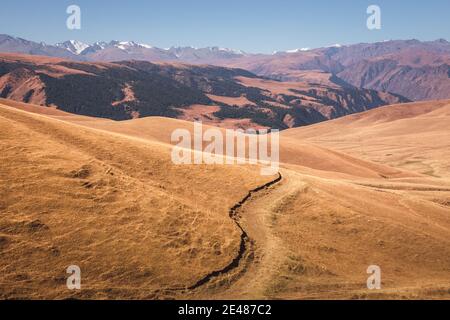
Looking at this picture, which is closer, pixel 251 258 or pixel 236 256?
pixel 236 256

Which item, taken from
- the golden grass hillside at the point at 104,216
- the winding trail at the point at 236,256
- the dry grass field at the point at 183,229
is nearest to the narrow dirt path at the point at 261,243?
the dry grass field at the point at 183,229

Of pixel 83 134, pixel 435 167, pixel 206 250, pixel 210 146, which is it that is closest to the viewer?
pixel 206 250

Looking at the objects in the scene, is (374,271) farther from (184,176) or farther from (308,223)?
(184,176)

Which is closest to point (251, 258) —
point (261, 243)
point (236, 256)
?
point (236, 256)

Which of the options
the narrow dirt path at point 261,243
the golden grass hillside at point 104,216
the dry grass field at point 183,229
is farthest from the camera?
the narrow dirt path at point 261,243

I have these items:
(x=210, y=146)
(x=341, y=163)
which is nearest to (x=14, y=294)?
(x=210, y=146)

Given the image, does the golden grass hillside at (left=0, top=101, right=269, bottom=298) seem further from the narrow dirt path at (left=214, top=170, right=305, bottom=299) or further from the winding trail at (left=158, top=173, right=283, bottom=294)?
the narrow dirt path at (left=214, top=170, right=305, bottom=299)

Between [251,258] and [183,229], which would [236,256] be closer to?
[251,258]

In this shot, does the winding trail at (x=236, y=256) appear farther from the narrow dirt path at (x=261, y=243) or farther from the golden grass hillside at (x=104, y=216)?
the golden grass hillside at (x=104, y=216)
